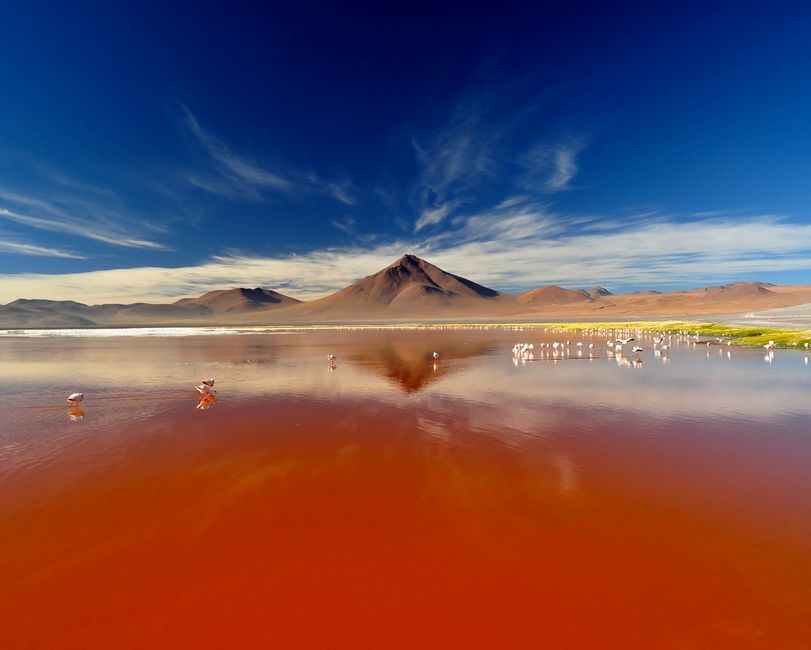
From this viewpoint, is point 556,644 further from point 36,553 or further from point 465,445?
point 36,553

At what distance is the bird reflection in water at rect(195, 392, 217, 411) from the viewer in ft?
51.0

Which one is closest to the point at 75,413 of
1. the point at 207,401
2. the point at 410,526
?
the point at 207,401

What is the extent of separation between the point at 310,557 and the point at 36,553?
13.3 feet

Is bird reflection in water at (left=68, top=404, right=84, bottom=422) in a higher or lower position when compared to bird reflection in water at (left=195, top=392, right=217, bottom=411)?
lower

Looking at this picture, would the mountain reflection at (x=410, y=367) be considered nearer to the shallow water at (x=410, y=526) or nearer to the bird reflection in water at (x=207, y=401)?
the shallow water at (x=410, y=526)

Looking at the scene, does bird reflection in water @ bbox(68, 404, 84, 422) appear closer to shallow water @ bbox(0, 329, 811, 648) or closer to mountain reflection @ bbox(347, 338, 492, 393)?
shallow water @ bbox(0, 329, 811, 648)

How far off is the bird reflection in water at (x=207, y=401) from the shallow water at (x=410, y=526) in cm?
79

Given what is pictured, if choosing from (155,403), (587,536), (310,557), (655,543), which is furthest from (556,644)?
(155,403)

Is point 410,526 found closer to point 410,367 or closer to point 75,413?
point 75,413

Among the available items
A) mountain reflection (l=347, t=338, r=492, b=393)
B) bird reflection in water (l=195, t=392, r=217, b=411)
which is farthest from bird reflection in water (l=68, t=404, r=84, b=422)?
mountain reflection (l=347, t=338, r=492, b=393)

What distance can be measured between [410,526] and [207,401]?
1244 centimetres

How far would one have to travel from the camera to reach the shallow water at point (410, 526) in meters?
4.78

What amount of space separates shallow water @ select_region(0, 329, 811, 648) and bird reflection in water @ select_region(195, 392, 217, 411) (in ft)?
2.61

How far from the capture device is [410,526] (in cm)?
682
